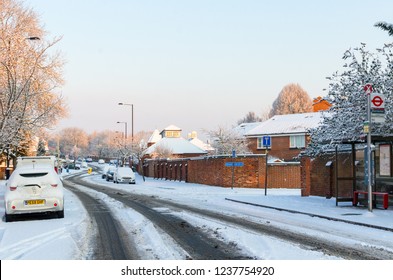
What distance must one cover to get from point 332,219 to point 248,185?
63.8 ft

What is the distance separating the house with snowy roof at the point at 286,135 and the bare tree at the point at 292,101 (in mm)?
33800

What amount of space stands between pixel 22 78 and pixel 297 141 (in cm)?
3978

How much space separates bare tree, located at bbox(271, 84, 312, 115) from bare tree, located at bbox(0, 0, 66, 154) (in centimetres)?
6805

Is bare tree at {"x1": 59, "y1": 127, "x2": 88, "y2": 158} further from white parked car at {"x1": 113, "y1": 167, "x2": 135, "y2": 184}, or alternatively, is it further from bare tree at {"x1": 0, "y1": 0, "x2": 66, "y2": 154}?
bare tree at {"x1": 0, "y1": 0, "x2": 66, "y2": 154}

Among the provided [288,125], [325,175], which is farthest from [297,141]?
[325,175]

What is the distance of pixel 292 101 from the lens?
321 ft

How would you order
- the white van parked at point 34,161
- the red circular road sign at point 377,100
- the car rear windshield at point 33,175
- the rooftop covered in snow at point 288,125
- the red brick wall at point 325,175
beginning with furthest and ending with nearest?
1. the rooftop covered in snow at point 288,125
2. the red brick wall at point 325,175
3. the white van parked at point 34,161
4. the red circular road sign at point 377,100
5. the car rear windshield at point 33,175

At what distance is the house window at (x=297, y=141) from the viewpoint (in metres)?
56.9

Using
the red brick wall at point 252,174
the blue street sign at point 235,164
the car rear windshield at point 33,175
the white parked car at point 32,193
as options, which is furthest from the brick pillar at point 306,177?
the car rear windshield at point 33,175

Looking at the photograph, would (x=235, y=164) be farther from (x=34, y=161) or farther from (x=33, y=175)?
(x=33, y=175)

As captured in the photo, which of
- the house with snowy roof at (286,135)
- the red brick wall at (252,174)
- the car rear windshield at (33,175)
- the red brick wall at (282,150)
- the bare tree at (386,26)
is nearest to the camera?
the car rear windshield at (33,175)

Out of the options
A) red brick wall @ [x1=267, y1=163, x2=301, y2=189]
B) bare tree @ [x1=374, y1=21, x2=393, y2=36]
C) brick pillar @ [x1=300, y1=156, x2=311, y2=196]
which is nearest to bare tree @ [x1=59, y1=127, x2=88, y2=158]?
red brick wall @ [x1=267, y1=163, x2=301, y2=189]

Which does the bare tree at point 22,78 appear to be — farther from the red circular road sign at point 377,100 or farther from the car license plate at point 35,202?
the red circular road sign at point 377,100
